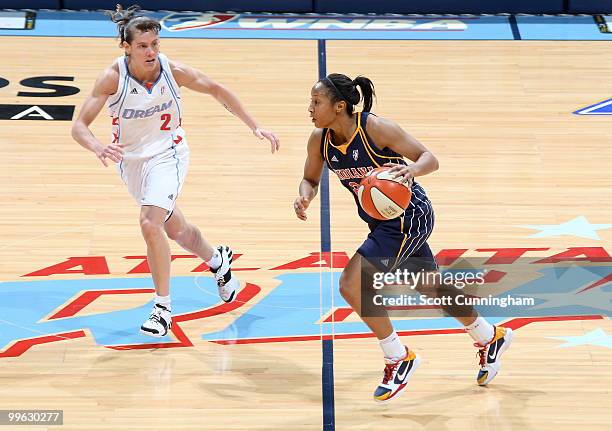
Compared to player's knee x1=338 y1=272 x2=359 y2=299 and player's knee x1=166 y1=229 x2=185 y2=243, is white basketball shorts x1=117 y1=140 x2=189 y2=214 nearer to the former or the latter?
player's knee x1=166 y1=229 x2=185 y2=243

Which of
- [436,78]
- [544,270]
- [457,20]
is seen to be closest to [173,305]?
[544,270]

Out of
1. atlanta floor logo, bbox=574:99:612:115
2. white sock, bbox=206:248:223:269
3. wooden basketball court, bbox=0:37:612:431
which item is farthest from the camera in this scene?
atlanta floor logo, bbox=574:99:612:115

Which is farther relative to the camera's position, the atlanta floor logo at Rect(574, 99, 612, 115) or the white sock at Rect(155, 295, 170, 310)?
the atlanta floor logo at Rect(574, 99, 612, 115)

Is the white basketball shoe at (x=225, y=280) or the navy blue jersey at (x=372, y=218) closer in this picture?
the navy blue jersey at (x=372, y=218)

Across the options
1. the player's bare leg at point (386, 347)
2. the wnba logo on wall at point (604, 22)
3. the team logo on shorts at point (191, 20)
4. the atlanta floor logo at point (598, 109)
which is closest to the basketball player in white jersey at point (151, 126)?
the player's bare leg at point (386, 347)

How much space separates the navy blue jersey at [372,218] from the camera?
235 inches

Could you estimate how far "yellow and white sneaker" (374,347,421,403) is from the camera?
604 cm

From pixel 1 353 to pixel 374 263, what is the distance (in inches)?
90.7

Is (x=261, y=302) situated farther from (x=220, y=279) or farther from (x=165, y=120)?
(x=165, y=120)

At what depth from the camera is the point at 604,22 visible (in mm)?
12867

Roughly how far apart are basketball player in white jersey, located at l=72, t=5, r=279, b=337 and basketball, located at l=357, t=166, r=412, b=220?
110cm

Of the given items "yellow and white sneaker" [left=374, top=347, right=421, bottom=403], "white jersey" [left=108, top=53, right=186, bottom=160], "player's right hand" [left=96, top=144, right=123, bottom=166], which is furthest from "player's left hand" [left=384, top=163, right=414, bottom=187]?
"white jersey" [left=108, top=53, right=186, bottom=160]

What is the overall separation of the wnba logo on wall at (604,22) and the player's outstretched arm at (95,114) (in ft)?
24.7

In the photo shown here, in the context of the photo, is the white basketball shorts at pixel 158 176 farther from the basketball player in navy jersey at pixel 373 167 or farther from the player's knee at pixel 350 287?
the player's knee at pixel 350 287
